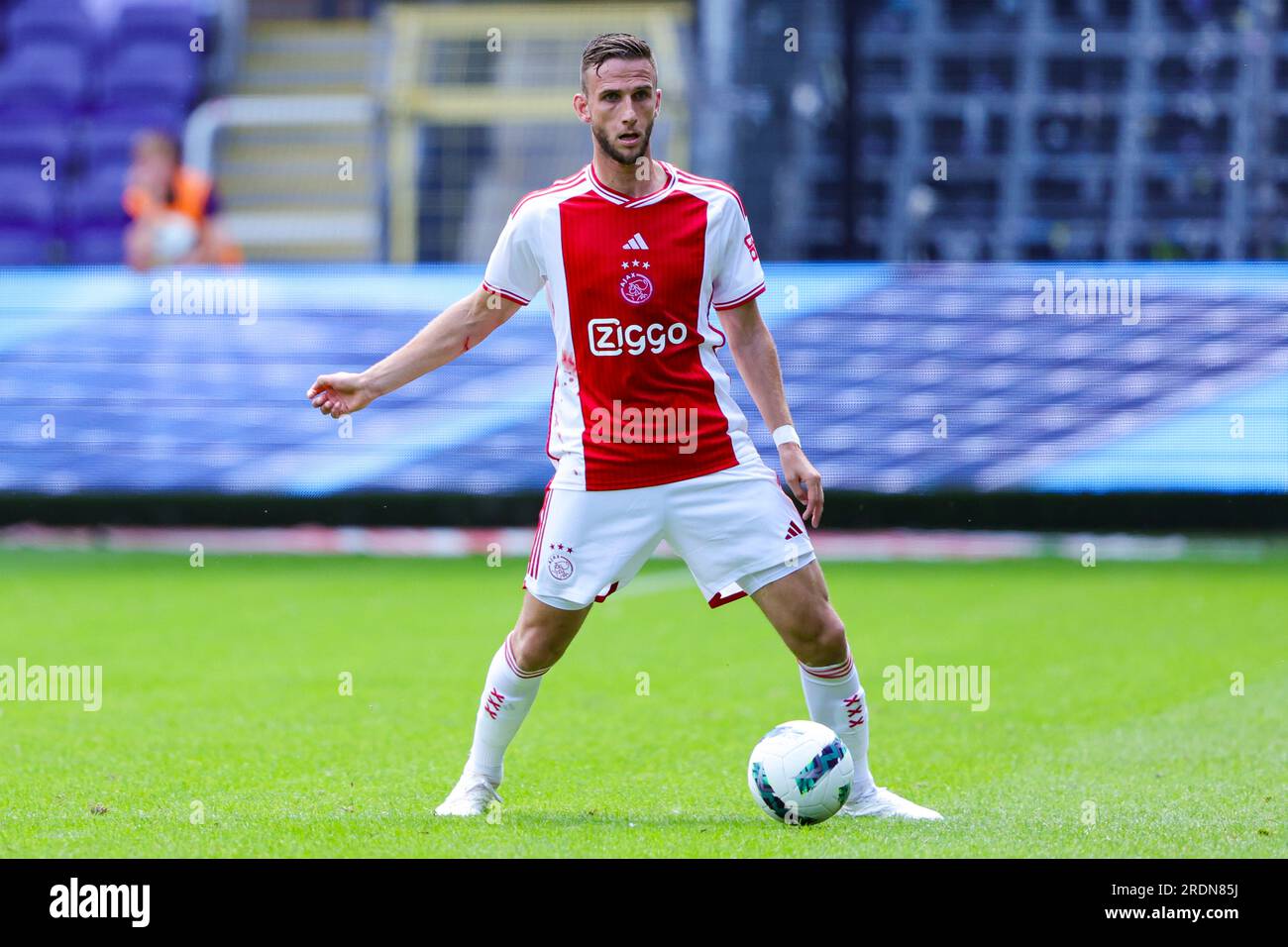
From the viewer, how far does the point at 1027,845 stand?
451cm

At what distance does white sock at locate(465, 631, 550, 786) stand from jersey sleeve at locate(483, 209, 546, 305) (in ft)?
3.18

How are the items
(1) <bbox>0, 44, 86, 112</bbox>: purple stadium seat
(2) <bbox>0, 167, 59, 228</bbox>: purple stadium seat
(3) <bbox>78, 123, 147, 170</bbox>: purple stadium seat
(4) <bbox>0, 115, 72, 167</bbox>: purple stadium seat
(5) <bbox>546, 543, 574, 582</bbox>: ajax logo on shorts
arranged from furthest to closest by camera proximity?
1. (1) <bbox>0, 44, 86, 112</bbox>: purple stadium seat
2. (3) <bbox>78, 123, 147, 170</bbox>: purple stadium seat
3. (4) <bbox>0, 115, 72, 167</bbox>: purple stadium seat
4. (2) <bbox>0, 167, 59, 228</bbox>: purple stadium seat
5. (5) <bbox>546, 543, 574, 582</bbox>: ajax logo on shorts

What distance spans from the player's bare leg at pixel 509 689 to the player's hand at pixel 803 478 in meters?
0.67

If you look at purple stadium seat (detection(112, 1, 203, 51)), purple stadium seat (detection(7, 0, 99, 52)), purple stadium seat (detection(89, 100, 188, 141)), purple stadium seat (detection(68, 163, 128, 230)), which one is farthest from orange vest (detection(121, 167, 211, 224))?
purple stadium seat (detection(7, 0, 99, 52))

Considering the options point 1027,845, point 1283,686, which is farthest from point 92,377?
point 1027,845

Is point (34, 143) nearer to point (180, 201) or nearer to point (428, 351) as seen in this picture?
point (180, 201)

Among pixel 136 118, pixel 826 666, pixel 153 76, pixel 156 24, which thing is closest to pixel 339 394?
pixel 826 666

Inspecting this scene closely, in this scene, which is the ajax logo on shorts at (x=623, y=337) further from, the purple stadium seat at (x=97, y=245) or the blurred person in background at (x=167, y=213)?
the purple stadium seat at (x=97, y=245)

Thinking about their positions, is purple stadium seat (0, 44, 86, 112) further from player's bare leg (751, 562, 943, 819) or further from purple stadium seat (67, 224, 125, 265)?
player's bare leg (751, 562, 943, 819)

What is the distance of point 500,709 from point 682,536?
739 mm

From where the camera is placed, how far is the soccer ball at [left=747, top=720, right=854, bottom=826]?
15.8 feet

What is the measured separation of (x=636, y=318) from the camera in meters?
4.82

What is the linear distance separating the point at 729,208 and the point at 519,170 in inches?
539

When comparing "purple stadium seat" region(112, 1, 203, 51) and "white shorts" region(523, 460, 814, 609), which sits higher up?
"purple stadium seat" region(112, 1, 203, 51)
